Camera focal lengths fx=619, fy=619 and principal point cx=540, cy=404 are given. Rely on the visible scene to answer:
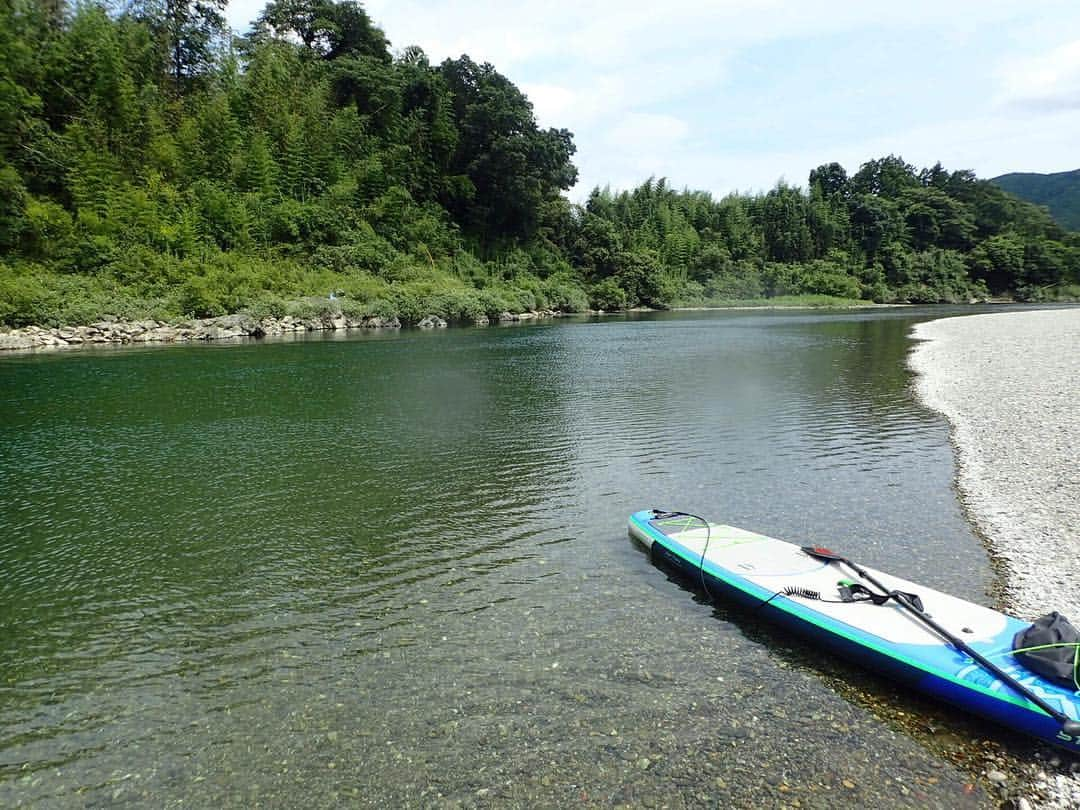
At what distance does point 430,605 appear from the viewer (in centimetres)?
678

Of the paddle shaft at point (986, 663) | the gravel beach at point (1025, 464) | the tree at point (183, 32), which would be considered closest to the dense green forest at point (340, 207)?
the tree at point (183, 32)

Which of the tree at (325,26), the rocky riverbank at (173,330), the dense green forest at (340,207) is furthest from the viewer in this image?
the tree at (325,26)

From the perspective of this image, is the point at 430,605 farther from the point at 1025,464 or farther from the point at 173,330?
the point at 173,330

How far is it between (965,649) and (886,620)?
0.69 m

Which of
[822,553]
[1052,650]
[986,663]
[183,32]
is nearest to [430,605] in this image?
[822,553]

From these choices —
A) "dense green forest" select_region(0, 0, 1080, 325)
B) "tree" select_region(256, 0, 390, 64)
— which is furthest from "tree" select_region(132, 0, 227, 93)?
"tree" select_region(256, 0, 390, 64)

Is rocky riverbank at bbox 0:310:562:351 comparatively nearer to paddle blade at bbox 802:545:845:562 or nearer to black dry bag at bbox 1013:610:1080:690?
paddle blade at bbox 802:545:845:562

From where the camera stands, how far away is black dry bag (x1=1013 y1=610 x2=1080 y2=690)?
4492mm

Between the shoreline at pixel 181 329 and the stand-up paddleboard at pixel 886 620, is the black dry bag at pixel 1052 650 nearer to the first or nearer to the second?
the stand-up paddleboard at pixel 886 620

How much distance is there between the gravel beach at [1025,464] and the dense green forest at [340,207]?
123 feet

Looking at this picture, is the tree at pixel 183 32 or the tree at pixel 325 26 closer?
the tree at pixel 183 32

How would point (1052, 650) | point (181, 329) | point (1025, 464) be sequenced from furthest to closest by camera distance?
1. point (181, 329)
2. point (1025, 464)
3. point (1052, 650)

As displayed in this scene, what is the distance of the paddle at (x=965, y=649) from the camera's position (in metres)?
4.23

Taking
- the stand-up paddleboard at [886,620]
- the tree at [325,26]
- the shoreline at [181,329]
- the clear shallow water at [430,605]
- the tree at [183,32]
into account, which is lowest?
the clear shallow water at [430,605]
